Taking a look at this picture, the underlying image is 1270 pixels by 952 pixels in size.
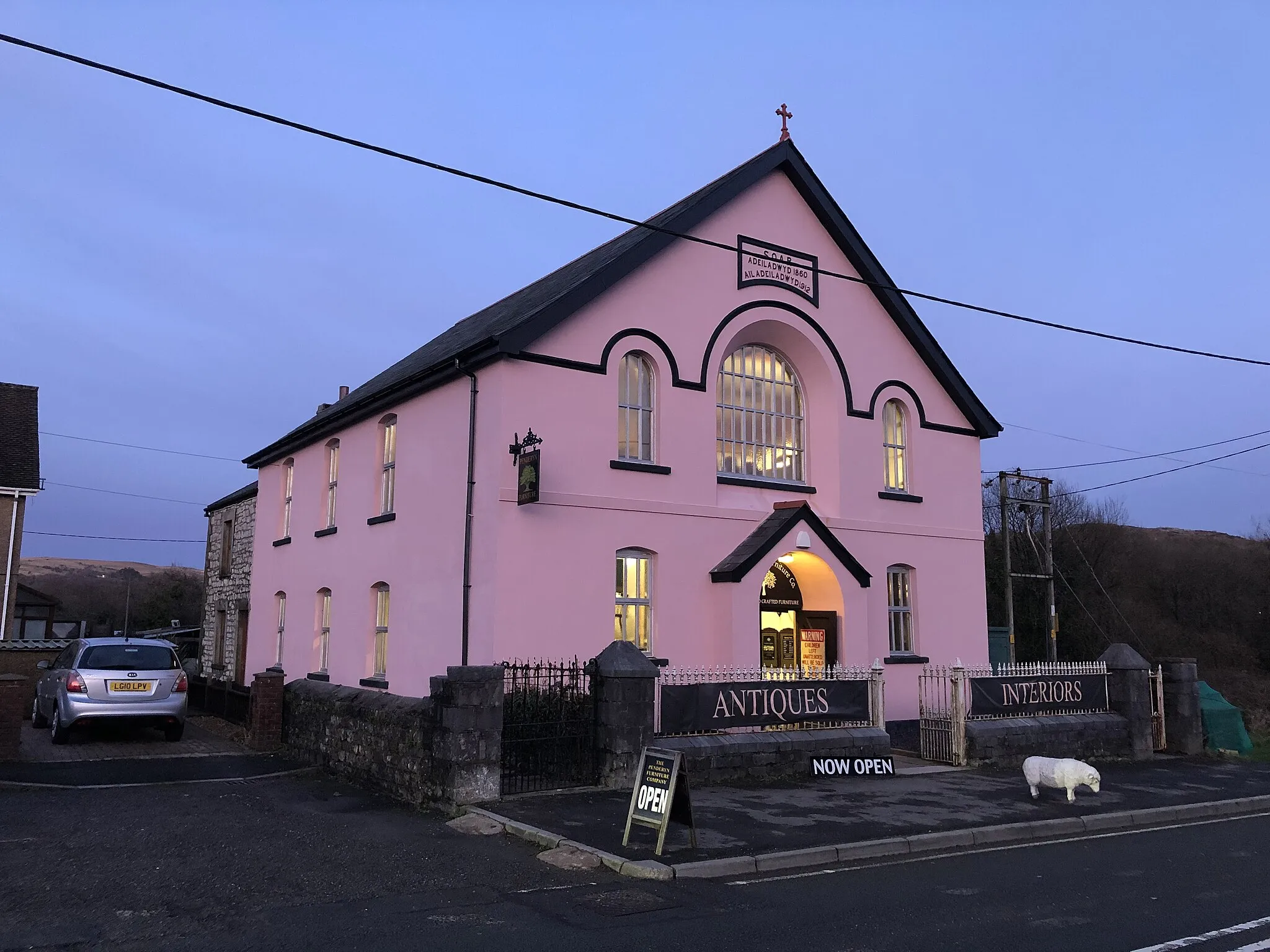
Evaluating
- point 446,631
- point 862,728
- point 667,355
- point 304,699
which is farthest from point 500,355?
point 862,728

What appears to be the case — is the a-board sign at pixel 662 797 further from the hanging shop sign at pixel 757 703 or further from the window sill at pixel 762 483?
the window sill at pixel 762 483

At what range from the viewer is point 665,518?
16234mm

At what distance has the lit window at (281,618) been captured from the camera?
23000 millimetres

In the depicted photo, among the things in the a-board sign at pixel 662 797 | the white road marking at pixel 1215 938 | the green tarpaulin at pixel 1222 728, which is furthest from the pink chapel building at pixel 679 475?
the white road marking at pixel 1215 938

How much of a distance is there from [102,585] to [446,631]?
3363 inches

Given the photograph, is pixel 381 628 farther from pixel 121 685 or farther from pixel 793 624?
pixel 793 624

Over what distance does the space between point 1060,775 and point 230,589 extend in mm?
22522

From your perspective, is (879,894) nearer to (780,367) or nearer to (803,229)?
(780,367)

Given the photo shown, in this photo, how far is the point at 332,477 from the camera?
21656mm

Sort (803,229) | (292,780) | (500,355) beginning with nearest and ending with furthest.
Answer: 1. (292,780)
2. (500,355)
3. (803,229)

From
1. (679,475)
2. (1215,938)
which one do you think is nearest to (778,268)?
(679,475)

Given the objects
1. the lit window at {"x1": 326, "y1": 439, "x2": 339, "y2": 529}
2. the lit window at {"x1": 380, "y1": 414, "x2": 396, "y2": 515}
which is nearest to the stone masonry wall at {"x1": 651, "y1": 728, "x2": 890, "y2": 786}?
the lit window at {"x1": 380, "y1": 414, "x2": 396, "y2": 515}

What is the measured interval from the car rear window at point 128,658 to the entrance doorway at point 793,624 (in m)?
10.2

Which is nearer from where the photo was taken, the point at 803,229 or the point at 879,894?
the point at 879,894
